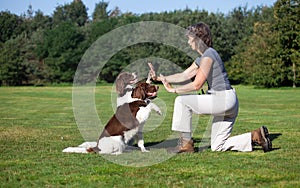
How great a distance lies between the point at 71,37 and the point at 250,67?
33.1 meters

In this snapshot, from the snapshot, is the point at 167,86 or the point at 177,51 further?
the point at 177,51

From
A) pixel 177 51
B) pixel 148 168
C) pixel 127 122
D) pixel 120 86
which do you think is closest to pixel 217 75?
pixel 127 122

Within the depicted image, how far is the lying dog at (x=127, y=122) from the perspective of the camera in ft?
25.6

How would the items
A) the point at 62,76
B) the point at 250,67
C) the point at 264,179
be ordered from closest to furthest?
the point at 264,179, the point at 250,67, the point at 62,76

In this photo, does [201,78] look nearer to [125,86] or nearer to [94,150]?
[125,86]

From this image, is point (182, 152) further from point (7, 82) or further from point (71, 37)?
point (71, 37)

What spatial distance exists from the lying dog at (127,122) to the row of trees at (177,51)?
42473mm

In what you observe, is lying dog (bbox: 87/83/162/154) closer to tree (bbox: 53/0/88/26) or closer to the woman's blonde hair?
the woman's blonde hair

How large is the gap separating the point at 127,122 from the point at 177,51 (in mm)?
51148

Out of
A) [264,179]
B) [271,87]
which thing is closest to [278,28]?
[271,87]

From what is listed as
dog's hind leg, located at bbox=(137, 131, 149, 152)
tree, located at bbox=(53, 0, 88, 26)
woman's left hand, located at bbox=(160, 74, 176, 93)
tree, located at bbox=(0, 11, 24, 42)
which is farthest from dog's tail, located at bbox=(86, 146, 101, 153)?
tree, located at bbox=(53, 0, 88, 26)

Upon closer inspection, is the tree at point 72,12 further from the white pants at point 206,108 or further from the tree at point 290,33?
the white pants at point 206,108

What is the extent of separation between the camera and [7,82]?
68.8m

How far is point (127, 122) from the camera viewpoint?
7953 millimetres
